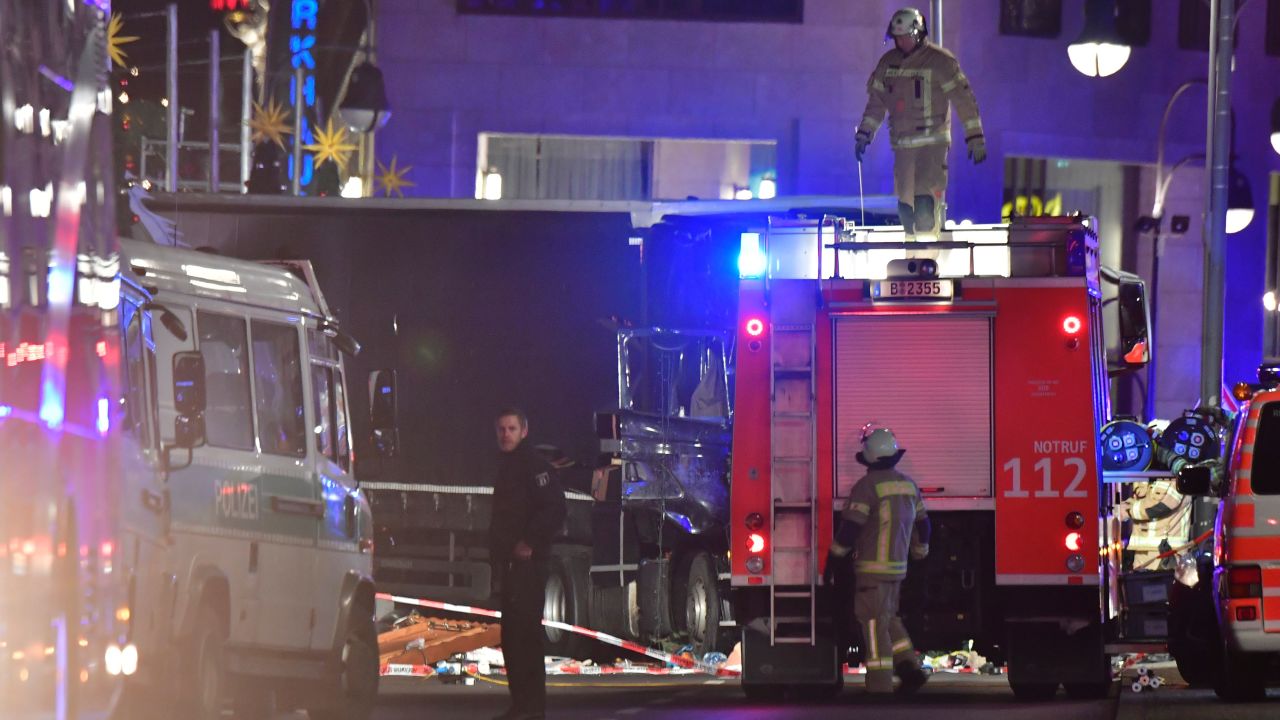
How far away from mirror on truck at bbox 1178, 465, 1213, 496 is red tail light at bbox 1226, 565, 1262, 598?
2.13 feet

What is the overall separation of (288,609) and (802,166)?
21.3 meters

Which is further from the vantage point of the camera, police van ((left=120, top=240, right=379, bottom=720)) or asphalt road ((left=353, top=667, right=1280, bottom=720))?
asphalt road ((left=353, top=667, right=1280, bottom=720))

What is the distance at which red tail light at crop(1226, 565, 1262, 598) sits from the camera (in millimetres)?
13625

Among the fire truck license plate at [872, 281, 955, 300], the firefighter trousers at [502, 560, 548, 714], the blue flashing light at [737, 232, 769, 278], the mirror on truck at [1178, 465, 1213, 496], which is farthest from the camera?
the blue flashing light at [737, 232, 769, 278]

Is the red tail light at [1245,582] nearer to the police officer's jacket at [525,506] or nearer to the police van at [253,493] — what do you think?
the police officer's jacket at [525,506]

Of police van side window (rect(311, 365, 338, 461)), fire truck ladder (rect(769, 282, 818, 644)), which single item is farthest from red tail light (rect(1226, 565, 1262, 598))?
police van side window (rect(311, 365, 338, 461))

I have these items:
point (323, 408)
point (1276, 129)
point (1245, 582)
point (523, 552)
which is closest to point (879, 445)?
point (1245, 582)

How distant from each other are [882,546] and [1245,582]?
221cm

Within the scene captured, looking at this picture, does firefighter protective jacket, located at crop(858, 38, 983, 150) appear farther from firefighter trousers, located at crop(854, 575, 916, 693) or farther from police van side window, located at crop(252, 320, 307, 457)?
police van side window, located at crop(252, 320, 307, 457)

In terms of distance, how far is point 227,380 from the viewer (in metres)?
12.0

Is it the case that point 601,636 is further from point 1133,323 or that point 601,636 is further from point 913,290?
point 1133,323

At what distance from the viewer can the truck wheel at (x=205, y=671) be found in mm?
10711

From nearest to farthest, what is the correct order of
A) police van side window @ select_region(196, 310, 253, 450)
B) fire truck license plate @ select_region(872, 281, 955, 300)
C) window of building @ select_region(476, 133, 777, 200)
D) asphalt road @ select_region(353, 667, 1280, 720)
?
police van side window @ select_region(196, 310, 253, 450) → asphalt road @ select_region(353, 667, 1280, 720) → fire truck license plate @ select_region(872, 281, 955, 300) → window of building @ select_region(476, 133, 777, 200)

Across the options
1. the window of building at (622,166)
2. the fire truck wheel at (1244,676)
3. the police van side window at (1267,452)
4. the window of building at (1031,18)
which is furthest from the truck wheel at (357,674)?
the window of building at (1031,18)
